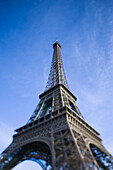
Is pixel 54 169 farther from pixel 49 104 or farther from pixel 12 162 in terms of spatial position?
pixel 49 104

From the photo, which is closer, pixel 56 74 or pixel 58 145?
pixel 58 145

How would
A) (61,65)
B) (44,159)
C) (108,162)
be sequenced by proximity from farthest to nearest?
(61,65) < (44,159) < (108,162)

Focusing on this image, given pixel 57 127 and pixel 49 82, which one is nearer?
pixel 57 127

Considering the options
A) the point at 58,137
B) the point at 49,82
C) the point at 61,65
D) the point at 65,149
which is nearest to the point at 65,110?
the point at 58,137

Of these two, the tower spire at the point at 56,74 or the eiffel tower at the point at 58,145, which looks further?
the tower spire at the point at 56,74

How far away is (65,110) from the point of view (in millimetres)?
22547

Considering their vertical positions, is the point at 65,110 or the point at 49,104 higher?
the point at 49,104

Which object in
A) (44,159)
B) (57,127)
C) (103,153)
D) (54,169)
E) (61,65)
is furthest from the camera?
(61,65)

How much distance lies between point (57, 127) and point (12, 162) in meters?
10.9

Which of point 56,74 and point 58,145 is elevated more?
point 56,74

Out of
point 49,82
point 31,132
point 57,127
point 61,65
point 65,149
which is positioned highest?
point 61,65

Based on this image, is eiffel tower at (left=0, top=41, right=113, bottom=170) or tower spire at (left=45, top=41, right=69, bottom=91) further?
tower spire at (left=45, top=41, right=69, bottom=91)

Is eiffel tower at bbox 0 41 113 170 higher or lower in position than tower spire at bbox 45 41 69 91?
lower

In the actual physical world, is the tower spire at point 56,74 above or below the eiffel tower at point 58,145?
above
